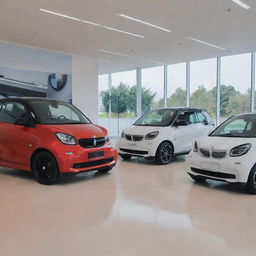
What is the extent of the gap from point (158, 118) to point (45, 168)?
312 cm

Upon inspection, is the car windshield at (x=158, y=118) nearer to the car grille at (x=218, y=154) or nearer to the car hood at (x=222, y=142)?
the car hood at (x=222, y=142)

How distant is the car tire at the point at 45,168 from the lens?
167 inches

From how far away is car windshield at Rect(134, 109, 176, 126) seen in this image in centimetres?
641

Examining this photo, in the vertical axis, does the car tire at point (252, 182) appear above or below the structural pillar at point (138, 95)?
below

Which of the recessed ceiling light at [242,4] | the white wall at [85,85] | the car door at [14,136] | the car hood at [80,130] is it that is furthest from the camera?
the white wall at [85,85]

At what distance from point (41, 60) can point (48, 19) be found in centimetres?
305

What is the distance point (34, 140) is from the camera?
14.4 ft

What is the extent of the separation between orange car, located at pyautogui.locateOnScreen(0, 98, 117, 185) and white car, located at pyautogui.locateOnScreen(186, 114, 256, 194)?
1.52 meters

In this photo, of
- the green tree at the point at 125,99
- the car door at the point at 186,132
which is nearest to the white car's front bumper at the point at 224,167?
the car door at the point at 186,132

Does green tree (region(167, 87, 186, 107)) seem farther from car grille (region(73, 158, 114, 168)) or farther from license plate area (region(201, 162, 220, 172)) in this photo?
license plate area (region(201, 162, 220, 172))

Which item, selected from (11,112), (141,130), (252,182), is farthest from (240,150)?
(11,112)

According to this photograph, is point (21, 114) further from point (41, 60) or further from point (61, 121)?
point (41, 60)

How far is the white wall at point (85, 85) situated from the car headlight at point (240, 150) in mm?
7304

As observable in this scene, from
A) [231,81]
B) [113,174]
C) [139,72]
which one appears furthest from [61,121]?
[139,72]
